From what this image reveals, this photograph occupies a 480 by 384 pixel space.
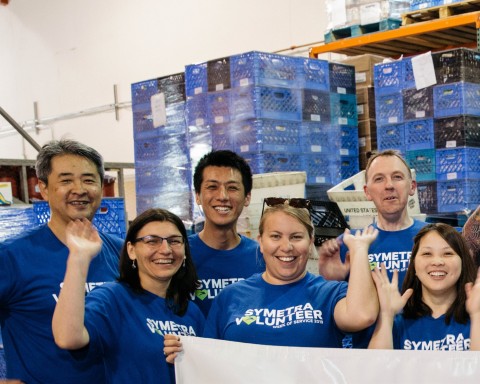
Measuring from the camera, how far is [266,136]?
7.95 metres

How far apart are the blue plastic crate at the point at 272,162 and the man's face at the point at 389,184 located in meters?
3.73

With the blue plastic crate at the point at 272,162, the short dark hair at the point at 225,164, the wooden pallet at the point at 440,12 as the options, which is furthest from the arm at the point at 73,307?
the wooden pallet at the point at 440,12

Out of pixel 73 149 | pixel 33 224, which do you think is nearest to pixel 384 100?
pixel 33 224

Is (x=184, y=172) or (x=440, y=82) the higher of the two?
(x=440, y=82)

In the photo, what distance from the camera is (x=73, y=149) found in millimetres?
3658

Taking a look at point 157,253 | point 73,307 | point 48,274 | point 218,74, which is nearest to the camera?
point 73,307

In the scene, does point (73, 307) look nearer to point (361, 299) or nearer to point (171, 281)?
point (171, 281)

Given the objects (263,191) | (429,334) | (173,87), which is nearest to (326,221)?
(263,191)

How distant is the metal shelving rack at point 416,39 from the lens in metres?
9.02

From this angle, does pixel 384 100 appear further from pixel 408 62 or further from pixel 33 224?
pixel 33 224

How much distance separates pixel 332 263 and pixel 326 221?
1.62 meters

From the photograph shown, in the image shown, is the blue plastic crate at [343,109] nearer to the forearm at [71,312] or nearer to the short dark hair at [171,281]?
the short dark hair at [171,281]

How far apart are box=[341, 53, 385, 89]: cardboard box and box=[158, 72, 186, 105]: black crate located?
83.3 inches

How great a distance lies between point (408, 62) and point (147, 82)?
323 cm
